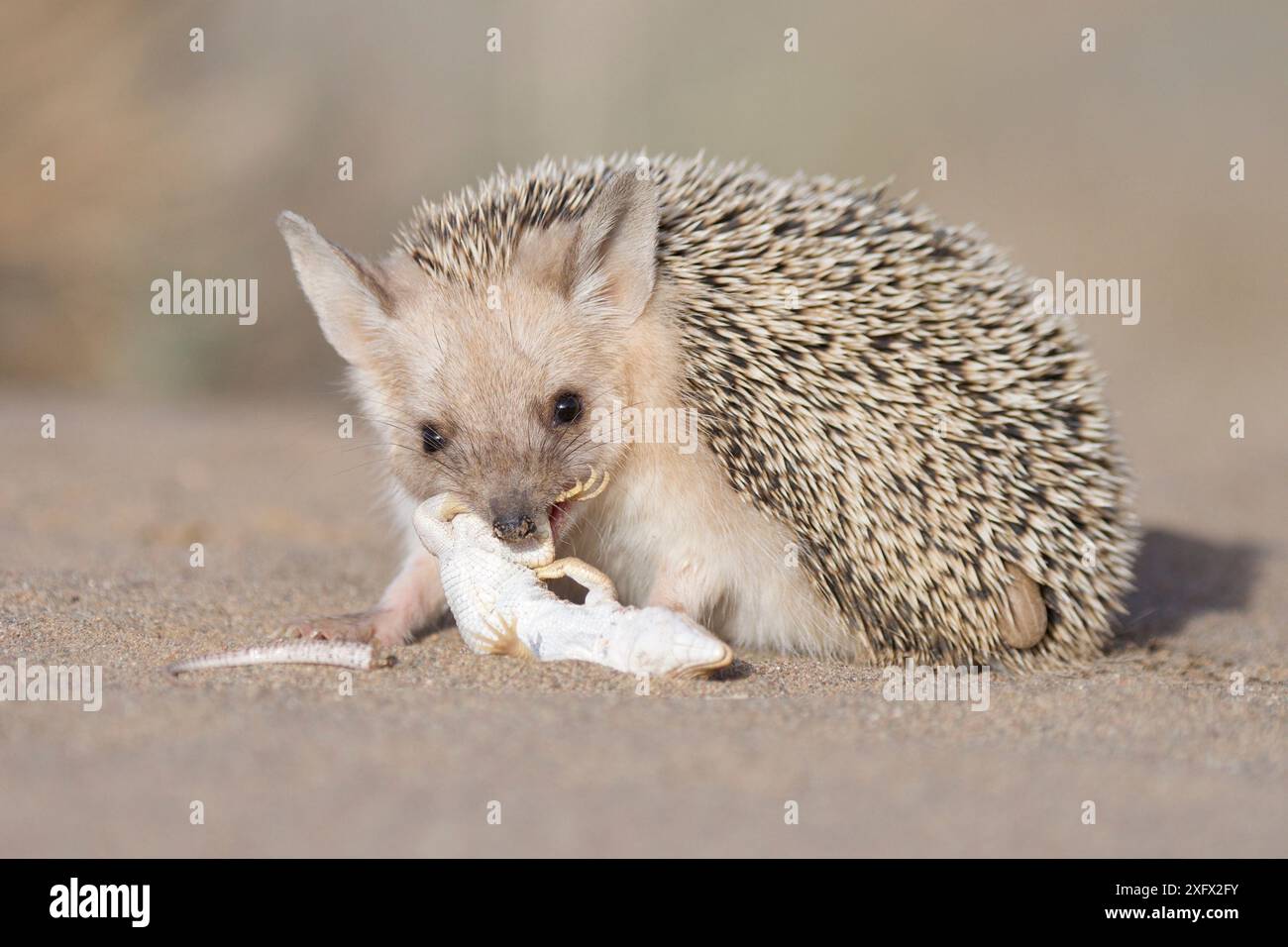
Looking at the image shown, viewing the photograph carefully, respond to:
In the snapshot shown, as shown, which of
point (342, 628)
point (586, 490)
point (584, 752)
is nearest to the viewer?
point (584, 752)

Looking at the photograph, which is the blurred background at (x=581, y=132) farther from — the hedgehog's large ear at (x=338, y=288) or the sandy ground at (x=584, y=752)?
the hedgehog's large ear at (x=338, y=288)

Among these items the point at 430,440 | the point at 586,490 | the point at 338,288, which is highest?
the point at 338,288

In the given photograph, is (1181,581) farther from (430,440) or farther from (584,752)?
(584,752)

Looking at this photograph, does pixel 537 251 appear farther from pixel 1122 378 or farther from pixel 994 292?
pixel 1122 378

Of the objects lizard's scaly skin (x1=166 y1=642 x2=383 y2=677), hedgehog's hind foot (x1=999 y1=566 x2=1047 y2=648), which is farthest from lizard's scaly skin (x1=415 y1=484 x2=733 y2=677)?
hedgehog's hind foot (x1=999 y1=566 x2=1047 y2=648)

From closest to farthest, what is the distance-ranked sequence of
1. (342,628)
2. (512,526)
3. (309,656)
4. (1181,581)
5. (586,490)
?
(309,656) → (512,526) → (586,490) → (342,628) → (1181,581)

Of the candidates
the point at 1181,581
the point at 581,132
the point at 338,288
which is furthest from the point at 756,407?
the point at 581,132

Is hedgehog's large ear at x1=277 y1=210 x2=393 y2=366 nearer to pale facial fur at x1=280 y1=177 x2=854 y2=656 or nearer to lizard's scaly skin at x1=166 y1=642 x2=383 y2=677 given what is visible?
pale facial fur at x1=280 y1=177 x2=854 y2=656
